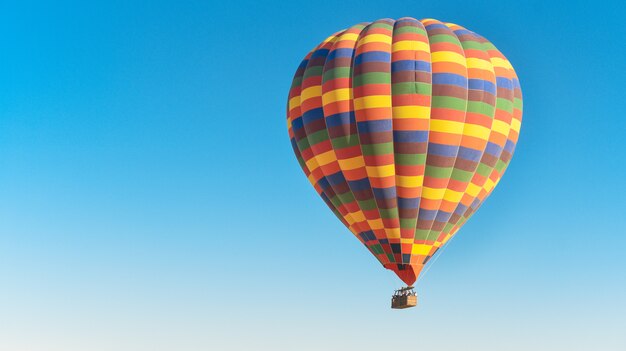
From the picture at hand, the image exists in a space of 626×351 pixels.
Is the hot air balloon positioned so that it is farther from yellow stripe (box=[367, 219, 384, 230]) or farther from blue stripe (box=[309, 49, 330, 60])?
blue stripe (box=[309, 49, 330, 60])

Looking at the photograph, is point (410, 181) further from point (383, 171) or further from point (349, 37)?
point (349, 37)

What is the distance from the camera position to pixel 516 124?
28453 millimetres

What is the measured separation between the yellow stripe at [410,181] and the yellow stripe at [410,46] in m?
3.51

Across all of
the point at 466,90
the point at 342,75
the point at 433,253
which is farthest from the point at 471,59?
the point at 433,253

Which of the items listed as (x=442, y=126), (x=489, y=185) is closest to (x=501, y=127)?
(x=489, y=185)

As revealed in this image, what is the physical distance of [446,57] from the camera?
2683cm

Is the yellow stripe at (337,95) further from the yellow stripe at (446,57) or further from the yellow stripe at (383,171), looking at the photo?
the yellow stripe at (446,57)

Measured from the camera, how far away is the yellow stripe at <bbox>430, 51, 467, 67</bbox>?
26.8 m

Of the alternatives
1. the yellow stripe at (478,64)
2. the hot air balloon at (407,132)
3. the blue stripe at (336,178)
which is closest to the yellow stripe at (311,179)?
the hot air balloon at (407,132)

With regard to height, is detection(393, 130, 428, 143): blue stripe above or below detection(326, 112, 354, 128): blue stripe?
below

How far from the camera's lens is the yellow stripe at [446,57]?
26812 millimetres

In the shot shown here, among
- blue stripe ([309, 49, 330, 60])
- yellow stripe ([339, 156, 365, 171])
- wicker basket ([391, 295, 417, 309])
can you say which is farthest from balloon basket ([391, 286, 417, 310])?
blue stripe ([309, 49, 330, 60])

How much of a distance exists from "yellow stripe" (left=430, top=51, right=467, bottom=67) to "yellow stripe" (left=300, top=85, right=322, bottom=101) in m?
3.33

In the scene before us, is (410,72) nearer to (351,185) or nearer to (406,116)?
(406,116)
